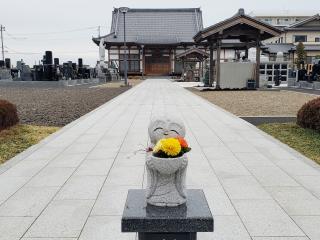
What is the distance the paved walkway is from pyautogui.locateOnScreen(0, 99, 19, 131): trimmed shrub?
4.49ft

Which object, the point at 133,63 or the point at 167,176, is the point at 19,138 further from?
the point at 133,63

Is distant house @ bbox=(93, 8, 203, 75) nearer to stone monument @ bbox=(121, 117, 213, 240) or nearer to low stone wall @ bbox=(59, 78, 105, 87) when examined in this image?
low stone wall @ bbox=(59, 78, 105, 87)

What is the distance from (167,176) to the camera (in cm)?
291

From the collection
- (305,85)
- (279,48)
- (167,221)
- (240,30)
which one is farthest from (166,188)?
(279,48)

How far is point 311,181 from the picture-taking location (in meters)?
5.02

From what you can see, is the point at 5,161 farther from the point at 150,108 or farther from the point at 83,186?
the point at 150,108

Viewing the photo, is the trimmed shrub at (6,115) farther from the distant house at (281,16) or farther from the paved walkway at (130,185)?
the distant house at (281,16)

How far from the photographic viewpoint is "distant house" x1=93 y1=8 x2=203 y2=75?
49.0 metres

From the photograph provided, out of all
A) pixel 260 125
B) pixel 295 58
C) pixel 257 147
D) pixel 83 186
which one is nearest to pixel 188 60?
pixel 295 58

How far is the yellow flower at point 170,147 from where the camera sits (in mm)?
2777

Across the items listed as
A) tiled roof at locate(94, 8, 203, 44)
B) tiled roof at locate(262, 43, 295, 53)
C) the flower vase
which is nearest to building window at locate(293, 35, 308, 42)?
tiled roof at locate(262, 43, 295, 53)

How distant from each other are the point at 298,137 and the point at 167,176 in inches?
241

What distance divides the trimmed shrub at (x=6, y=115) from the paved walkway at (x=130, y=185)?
1367 mm

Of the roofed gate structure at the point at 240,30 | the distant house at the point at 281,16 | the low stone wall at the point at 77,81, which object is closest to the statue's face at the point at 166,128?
the roofed gate structure at the point at 240,30
